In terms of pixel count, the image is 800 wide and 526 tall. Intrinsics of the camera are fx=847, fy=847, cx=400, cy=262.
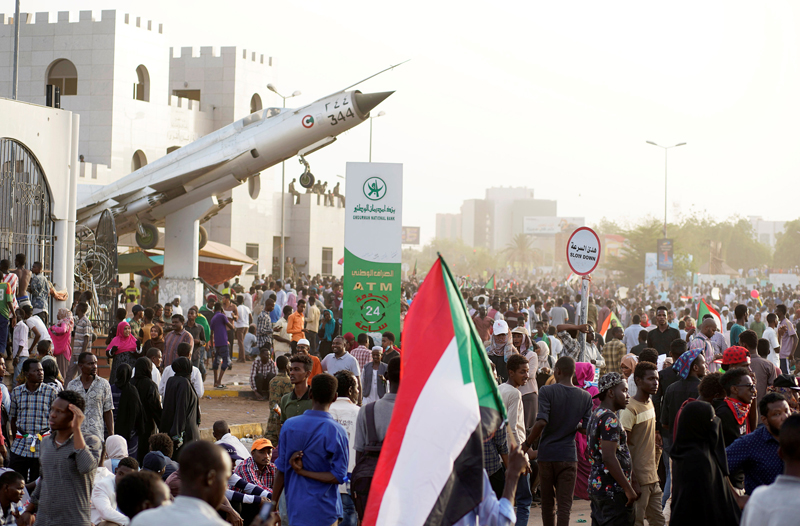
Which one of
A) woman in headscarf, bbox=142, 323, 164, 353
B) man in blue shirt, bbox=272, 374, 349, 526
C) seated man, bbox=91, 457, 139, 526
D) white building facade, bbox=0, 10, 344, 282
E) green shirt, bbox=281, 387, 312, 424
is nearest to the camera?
man in blue shirt, bbox=272, 374, 349, 526

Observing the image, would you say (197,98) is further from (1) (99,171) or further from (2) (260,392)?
(2) (260,392)

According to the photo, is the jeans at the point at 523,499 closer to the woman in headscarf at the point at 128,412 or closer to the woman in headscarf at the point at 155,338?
the woman in headscarf at the point at 128,412

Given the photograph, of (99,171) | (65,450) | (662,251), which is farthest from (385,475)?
(662,251)

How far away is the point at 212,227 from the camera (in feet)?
133

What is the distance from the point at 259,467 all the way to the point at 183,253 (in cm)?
1894

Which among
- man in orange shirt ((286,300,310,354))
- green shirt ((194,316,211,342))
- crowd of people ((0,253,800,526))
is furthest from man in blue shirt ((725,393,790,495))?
green shirt ((194,316,211,342))

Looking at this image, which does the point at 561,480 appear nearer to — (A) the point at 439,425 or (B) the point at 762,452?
(B) the point at 762,452

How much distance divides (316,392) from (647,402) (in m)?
2.90

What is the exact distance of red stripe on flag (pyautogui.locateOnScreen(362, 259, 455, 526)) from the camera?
412 centimetres

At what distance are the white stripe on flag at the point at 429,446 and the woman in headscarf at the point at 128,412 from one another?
527 cm

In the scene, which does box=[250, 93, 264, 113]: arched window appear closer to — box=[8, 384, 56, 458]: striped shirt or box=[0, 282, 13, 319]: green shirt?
box=[0, 282, 13, 319]: green shirt

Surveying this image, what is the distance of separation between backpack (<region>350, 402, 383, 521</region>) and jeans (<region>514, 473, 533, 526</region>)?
1761 mm

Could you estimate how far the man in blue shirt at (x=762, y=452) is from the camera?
16.9 feet

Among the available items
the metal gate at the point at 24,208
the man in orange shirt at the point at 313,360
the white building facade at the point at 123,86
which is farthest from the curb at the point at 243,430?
the white building facade at the point at 123,86
